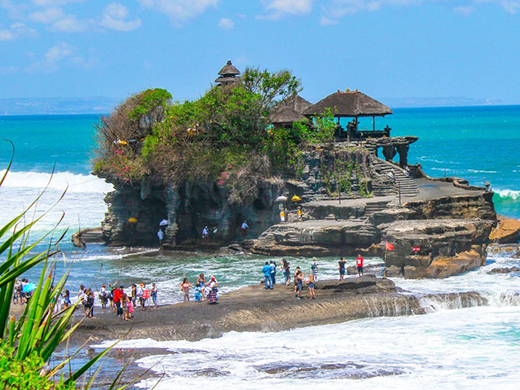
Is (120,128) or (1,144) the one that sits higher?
(1,144)

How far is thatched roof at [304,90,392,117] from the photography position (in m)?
39.0

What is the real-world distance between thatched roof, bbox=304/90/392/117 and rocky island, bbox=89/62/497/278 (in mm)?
61

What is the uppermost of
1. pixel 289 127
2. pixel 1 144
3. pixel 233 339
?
pixel 1 144

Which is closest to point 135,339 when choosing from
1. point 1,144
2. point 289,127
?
point 289,127

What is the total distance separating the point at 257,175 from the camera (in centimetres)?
3734

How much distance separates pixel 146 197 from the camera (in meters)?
39.8

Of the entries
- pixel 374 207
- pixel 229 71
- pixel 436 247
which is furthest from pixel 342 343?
pixel 229 71

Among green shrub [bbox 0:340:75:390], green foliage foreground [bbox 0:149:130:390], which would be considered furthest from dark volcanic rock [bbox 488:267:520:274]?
green shrub [bbox 0:340:75:390]

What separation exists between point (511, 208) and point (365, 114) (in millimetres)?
21042

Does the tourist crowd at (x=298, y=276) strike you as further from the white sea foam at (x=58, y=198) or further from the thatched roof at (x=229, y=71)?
the white sea foam at (x=58, y=198)

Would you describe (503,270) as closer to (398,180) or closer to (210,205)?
(398,180)

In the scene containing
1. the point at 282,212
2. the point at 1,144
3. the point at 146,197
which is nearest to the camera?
the point at 282,212

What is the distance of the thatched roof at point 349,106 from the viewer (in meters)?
39.0

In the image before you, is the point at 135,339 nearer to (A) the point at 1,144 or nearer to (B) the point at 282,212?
(B) the point at 282,212
